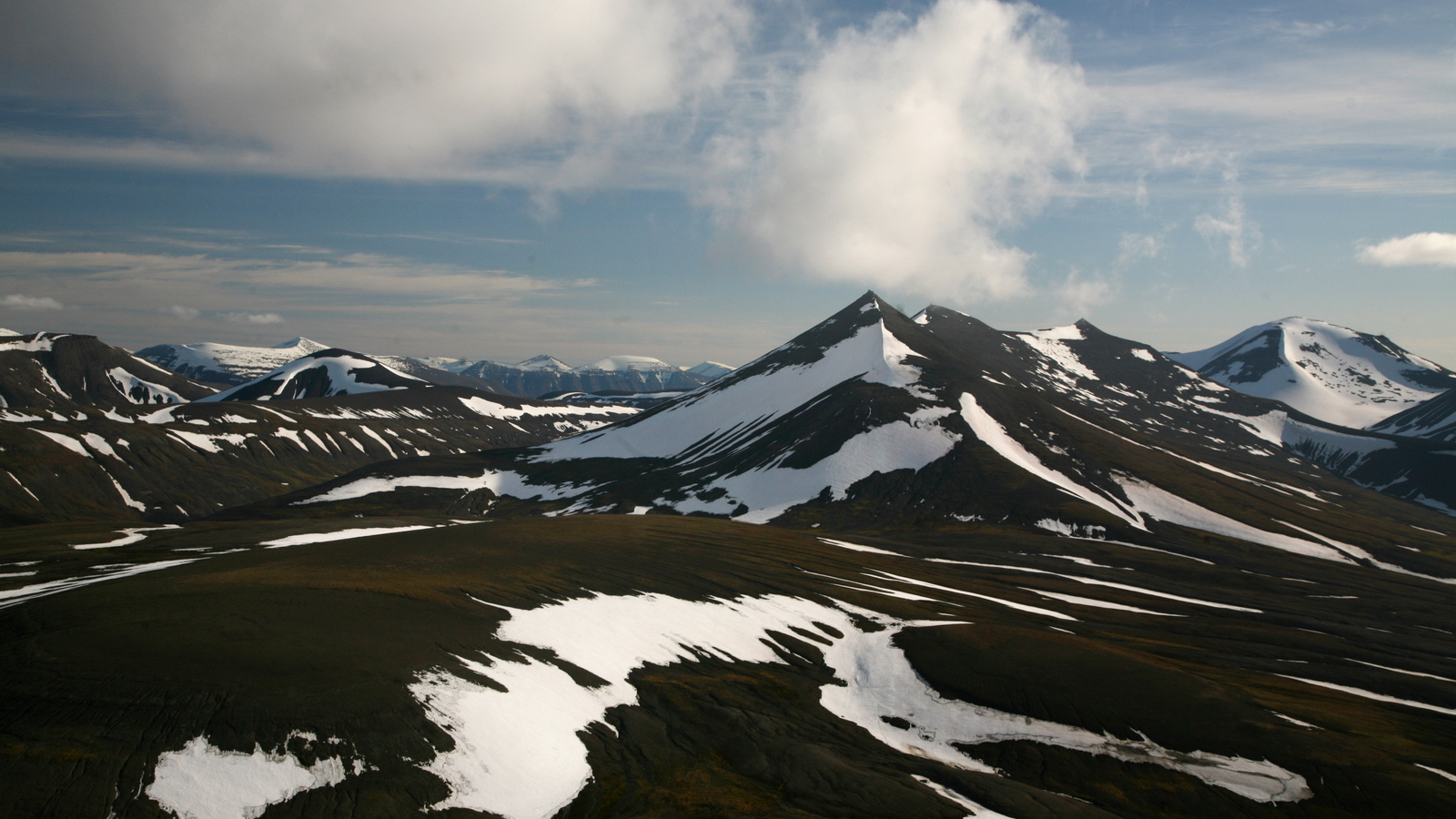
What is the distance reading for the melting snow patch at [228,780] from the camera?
2692 cm

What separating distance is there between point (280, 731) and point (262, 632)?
1058cm

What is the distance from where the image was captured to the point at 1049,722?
5031 centimetres

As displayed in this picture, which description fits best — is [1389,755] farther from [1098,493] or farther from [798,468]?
[798,468]

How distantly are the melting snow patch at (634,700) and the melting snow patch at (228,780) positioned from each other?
5.32 m

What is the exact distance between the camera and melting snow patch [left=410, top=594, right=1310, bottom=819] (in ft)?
114

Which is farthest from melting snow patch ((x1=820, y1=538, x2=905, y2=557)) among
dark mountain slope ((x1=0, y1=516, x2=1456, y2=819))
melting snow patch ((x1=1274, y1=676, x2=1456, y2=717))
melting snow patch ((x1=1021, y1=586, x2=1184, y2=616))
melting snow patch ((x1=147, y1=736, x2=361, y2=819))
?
melting snow patch ((x1=147, y1=736, x2=361, y2=819))

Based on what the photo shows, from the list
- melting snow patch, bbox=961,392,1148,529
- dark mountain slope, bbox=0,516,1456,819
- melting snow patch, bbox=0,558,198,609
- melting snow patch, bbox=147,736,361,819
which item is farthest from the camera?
melting snow patch, bbox=961,392,1148,529

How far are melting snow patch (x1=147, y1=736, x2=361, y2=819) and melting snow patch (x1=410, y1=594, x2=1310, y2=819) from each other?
5.32 metres

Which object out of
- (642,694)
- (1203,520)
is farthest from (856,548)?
(1203,520)

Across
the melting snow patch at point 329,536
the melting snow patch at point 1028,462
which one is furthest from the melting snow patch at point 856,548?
the melting snow patch at point 1028,462

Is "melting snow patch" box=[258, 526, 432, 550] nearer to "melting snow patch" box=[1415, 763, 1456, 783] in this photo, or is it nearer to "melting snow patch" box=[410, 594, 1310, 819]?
"melting snow patch" box=[410, 594, 1310, 819]

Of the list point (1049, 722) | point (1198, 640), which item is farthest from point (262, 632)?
point (1198, 640)

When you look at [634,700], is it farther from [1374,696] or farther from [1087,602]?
[1087,602]

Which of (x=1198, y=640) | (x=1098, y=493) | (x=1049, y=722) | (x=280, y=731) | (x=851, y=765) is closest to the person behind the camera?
(x=280, y=731)
